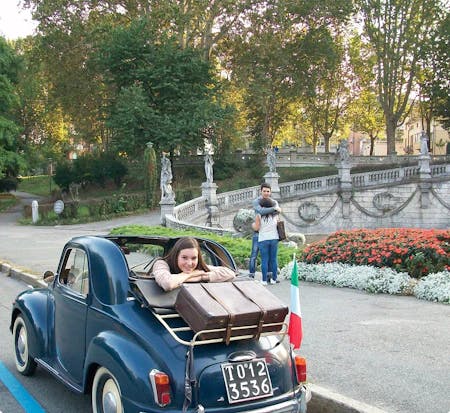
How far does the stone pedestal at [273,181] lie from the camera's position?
101 feet

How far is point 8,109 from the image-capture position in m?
38.1

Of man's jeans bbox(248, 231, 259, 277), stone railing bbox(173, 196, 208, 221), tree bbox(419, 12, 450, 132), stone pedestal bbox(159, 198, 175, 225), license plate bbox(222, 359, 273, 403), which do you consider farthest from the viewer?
tree bbox(419, 12, 450, 132)

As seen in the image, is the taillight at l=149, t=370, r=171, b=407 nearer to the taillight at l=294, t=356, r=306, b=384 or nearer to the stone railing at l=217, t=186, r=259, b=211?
the taillight at l=294, t=356, r=306, b=384

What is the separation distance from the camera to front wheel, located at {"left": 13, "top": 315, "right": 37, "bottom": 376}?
5.92 metres

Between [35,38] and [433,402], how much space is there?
4107cm

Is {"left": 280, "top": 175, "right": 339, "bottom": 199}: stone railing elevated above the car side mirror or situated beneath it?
situated beneath

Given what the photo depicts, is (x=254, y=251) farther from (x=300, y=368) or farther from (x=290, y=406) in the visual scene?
(x=290, y=406)

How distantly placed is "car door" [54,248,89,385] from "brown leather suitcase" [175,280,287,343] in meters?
1.16

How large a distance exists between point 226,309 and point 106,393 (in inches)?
46.5

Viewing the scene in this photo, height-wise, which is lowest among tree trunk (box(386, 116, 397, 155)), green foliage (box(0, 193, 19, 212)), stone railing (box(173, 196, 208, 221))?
green foliage (box(0, 193, 19, 212))

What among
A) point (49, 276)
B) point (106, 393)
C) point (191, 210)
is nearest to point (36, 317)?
point (49, 276)

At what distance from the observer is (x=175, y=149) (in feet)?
130

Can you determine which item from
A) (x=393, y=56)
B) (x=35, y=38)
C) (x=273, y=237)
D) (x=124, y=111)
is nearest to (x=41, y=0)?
(x=35, y=38)

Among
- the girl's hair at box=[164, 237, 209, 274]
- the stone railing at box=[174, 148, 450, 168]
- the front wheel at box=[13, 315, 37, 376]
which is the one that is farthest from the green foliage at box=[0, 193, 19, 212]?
the girl's hair at box=[164, 237, 209, 274]
